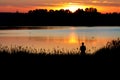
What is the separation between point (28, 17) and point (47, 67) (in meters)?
109

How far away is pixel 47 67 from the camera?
1230cm

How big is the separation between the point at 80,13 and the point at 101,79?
324ft

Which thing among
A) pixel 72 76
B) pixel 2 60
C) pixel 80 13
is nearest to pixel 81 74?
pixel 72 76

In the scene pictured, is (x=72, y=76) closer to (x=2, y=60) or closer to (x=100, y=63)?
(x=100, y=63)

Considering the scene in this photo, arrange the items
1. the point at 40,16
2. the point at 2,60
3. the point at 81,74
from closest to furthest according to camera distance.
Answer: the point at 81,74 < the point at 2,60 < the point at 40,16

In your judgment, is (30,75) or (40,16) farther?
(40,16)

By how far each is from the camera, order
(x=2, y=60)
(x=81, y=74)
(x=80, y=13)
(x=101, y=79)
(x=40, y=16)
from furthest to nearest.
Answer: (x=40, y=16) < (x=80, y=13) < (x=2, y=60) < (x=81, y=74) < (x=101, y=79)

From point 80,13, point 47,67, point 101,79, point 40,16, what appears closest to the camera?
point 101,79

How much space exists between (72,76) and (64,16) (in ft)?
338

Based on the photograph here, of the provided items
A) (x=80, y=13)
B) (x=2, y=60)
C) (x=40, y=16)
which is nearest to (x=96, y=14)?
(x=80, y=13)

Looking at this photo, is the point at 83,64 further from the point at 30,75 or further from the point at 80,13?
the point at 80,13

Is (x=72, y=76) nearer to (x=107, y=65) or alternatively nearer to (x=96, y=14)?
(x=107, y=65)

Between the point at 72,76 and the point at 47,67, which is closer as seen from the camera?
the point at 72,76

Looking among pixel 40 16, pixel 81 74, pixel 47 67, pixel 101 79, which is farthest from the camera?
pixel 40 16
